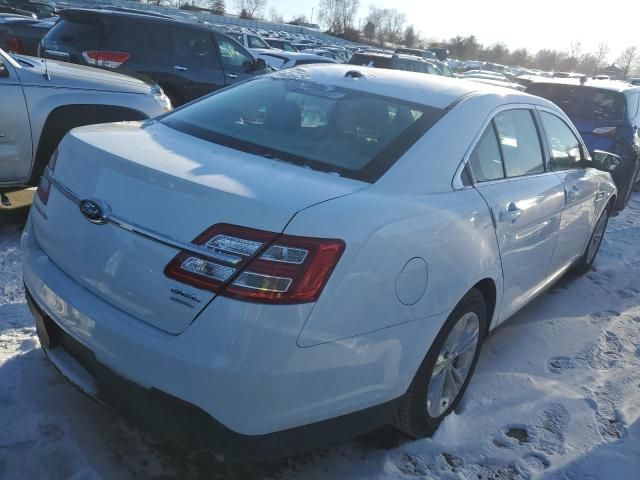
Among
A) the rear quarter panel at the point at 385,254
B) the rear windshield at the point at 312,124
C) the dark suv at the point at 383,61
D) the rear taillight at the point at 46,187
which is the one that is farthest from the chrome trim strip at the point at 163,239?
the dark suv at the point at 383,61

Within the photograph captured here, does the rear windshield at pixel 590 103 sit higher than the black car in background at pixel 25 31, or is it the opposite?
the rear windshield at pixel 590 103

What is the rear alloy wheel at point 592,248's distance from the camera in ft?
16.3

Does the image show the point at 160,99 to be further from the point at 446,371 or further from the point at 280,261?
the point at 280,261

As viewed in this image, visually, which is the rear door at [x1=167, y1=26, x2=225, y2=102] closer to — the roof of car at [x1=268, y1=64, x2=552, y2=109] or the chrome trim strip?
the roof of car at [x1=268, y1=64, x2=552, y2=109]

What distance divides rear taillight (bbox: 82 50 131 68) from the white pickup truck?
2.73 m

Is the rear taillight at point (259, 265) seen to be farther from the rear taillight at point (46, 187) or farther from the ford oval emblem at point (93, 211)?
the rear taillight at point (46, 187)

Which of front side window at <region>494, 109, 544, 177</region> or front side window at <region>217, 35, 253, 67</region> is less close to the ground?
front side window at <region>494, 109, 544, 177</region>

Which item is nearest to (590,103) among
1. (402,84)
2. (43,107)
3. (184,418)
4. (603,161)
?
(603,161)

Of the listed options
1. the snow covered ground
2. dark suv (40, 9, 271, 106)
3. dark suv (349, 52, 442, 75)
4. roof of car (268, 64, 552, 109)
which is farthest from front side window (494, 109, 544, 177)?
dark suv (349, 52, 442, 75)

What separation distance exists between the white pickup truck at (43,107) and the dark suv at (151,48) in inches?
111

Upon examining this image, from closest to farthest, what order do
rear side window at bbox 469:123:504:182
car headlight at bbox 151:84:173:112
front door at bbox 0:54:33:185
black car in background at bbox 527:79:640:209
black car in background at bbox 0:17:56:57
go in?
rear side window at bbox 469:123:504:182 < front door at bbox 0:54:33:185 < car headlight at bbox 151:84:173:112 < black car in background at bbox 527:79:640:209 < black car in background at bbox 0:17:56:57

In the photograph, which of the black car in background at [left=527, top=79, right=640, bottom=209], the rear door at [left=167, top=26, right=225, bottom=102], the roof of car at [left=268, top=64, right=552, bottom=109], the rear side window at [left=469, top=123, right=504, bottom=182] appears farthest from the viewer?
the rear door at [left=167, top=26, right=225, bottom=102]

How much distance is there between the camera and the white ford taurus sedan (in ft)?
5.98

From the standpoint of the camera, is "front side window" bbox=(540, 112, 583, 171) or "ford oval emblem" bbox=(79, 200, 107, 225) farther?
"front side window" bbox=(540, 112, 583, 171)
